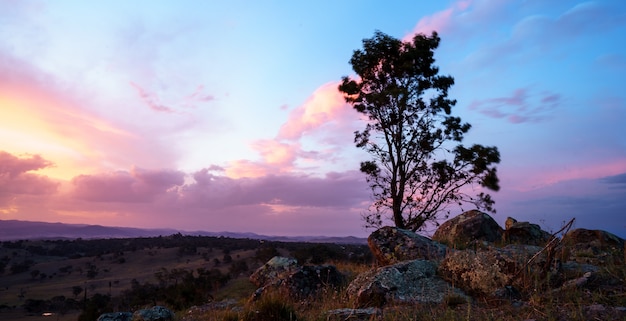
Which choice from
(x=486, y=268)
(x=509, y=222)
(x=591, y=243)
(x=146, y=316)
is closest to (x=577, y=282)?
(x=486, y=268)

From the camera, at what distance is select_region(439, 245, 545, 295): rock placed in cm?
736

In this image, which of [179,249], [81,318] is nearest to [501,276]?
[81,318]

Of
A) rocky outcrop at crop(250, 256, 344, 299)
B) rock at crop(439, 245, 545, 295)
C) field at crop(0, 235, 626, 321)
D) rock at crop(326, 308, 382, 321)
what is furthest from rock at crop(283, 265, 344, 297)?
rock at crop(326, 308, 382, 321)

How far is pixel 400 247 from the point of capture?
11.6 meters

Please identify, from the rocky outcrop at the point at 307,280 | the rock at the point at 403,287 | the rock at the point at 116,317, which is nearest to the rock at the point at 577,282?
the rock at the point at 403,287

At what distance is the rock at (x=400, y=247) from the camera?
11.2m

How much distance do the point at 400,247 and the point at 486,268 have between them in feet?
13.2

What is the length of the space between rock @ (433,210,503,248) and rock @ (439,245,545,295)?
6313mm

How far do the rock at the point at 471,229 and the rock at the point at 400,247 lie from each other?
121 inches

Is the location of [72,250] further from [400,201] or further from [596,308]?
[596,308]

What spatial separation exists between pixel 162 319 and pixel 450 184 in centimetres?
1612

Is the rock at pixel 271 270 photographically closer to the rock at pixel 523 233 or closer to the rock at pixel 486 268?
the rock at pixel 523 233

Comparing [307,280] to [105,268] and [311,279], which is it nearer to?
[311,279]

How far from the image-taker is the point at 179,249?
278 ft
